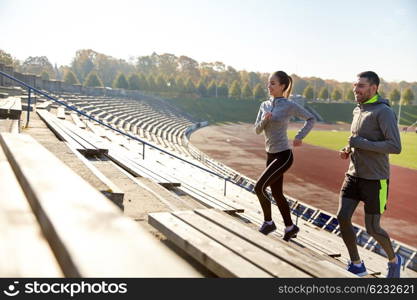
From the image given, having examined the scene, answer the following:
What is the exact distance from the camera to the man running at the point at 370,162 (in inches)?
134

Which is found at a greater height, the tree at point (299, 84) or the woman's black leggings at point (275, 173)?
the tree at point (299, 84)

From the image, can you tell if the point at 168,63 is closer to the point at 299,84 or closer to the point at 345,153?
the point at 299,84

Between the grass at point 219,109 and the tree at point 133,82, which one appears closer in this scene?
the grass at point 219,109

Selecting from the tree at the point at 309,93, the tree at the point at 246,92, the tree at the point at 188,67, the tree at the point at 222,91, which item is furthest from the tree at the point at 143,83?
the tree at the point at 309,93

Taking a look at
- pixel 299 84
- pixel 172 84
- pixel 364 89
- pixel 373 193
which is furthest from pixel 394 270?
pixel 299 84

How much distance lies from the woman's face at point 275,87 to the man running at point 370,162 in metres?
0.84

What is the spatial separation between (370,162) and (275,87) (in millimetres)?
1345

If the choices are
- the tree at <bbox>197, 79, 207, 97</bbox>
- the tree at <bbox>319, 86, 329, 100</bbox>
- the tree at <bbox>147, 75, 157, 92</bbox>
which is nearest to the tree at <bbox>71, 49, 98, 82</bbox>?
the tree at <bbox>147, 75, 157, 92</bbox>

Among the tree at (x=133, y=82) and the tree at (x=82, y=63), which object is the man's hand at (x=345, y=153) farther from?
the tree at (x=82, y=63)

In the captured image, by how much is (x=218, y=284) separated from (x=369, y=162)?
96.2 inches

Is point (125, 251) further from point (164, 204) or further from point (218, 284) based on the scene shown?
point (164, 204)

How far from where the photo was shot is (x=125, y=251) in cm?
161

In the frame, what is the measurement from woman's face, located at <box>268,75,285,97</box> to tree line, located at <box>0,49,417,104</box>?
74.6 meters

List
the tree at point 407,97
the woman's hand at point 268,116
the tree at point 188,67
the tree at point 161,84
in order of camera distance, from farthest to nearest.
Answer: the tree at point 188,67
the tree at point 407,97
the tree at point 161,84
the woman's hand at point 268,116
